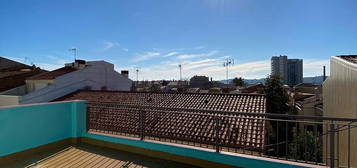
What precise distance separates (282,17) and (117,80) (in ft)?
56.0

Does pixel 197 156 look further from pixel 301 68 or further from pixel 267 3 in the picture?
pixel 301 68

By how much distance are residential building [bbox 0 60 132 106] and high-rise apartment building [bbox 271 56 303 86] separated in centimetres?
6447

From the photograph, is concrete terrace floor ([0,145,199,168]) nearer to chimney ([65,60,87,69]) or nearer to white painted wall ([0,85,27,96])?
chimney ([65,60,87,69])

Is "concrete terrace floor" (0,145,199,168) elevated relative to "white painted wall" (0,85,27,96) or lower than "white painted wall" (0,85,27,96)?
lower

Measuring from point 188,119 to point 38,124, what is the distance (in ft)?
20.3

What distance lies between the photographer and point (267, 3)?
10.2 m

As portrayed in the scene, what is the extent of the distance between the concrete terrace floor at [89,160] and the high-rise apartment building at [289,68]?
243 feet

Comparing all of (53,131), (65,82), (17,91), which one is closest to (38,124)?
(53,131)

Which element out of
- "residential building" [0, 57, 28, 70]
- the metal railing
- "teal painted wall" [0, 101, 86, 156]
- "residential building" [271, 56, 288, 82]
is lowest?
the metal railing

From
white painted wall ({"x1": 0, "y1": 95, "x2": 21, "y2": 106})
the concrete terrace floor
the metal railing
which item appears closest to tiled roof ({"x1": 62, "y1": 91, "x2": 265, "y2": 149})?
the metal railing

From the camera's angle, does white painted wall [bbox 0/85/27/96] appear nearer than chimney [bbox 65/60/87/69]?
Yes

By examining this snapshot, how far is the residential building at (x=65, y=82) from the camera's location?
14.0 m

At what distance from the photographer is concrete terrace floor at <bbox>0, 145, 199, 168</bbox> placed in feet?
11.4

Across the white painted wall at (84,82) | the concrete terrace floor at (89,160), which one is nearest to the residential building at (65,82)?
the white painted wall at (84,82)
